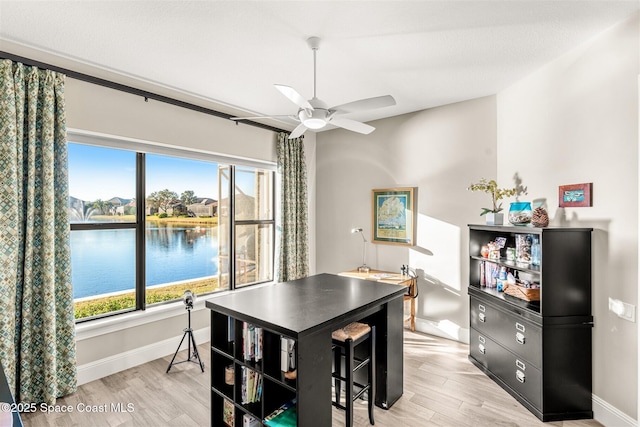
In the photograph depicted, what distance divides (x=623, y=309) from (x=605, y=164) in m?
0.96

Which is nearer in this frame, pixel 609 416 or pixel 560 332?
pixel 609 416

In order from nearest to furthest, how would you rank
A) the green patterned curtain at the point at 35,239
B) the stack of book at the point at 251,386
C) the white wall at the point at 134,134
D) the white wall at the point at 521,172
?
1. the stack of book at the point at 251,386
2. the white wall at the point at 521,172
3. the green patterned curtain at the point at 35,239
4. the white wall at the point at 134,134

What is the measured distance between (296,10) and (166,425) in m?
2.82

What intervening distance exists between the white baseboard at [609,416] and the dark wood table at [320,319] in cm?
131

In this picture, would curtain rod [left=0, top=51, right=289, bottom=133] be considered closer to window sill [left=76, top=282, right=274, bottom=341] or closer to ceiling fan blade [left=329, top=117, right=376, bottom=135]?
ceiling fan blade [left=329, top=117, right=376, bottom=135]

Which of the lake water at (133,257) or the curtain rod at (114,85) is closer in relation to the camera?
the curtain rod at (114,85)

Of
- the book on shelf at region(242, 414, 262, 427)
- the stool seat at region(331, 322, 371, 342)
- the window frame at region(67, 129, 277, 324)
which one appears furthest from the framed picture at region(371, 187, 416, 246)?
the book on shelf at region(242, 414, 262, 427)

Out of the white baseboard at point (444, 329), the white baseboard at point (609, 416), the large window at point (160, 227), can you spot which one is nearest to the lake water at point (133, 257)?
the large window at point (160, 227)

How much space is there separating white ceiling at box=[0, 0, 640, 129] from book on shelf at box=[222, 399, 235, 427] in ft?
7.90

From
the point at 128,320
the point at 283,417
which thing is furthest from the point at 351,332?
the point at 128,320

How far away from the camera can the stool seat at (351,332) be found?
2055mm

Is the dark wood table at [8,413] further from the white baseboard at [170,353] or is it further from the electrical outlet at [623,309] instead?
the electrical outlet at [623,309]

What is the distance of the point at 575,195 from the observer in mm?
2443

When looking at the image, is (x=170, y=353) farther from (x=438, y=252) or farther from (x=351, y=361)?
(x=438, y=252)
